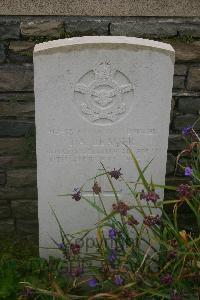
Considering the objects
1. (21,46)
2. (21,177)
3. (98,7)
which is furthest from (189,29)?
(21,177)

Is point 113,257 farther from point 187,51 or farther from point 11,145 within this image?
point 187,51

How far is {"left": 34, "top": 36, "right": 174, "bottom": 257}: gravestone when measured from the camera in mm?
2318

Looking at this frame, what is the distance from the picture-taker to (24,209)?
11.4 ft

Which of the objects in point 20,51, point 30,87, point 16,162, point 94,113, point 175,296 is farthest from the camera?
point 16,162

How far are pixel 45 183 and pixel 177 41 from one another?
1.16 metres

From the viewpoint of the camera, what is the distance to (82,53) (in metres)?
2.30

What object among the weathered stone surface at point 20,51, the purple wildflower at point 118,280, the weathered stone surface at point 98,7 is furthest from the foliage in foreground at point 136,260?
the weathered stone surface at point 20,51

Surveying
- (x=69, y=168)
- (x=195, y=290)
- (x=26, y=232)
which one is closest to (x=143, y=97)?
(x=69, y=168)

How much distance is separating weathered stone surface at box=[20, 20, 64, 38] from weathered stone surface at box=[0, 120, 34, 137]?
1.89ft

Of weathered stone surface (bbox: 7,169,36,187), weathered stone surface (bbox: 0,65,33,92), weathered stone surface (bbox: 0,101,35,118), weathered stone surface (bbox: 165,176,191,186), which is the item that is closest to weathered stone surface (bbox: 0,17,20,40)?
weathered stone surface (bbox: 0,65,33,92)

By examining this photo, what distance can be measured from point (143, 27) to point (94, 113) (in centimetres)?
76

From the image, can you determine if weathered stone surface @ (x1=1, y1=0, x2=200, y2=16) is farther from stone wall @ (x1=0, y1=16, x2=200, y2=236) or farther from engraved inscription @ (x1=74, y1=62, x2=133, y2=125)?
engraved inscription @ (x1=74, y1=62, x2=133, y2=125)

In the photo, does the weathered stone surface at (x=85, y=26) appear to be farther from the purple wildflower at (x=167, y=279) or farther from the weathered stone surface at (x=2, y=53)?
the purple wildflower at (x=167, y=279)

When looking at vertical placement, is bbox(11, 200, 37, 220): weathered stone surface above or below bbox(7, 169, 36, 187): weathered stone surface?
below
